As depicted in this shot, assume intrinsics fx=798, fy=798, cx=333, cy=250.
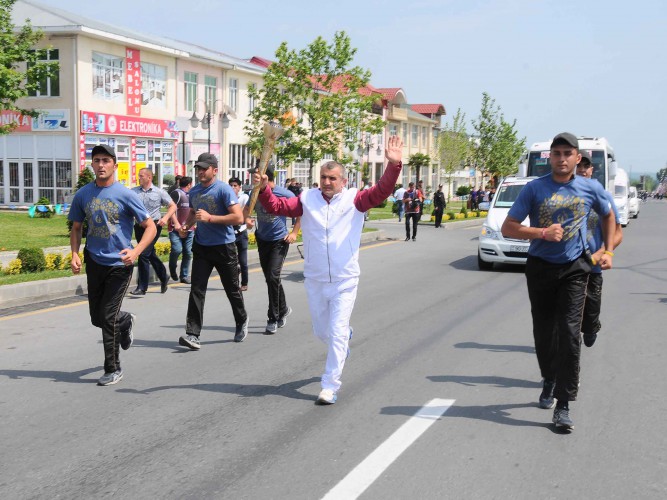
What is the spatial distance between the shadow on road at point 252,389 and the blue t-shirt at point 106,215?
105cm

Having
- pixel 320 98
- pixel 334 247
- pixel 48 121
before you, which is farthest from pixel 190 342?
pixel 48 121

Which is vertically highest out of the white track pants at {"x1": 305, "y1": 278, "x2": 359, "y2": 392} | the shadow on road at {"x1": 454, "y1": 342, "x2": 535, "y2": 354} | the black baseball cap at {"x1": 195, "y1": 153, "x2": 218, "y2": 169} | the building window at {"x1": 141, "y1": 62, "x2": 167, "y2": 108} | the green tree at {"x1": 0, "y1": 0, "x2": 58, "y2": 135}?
the building window at {"x1": 141, "y1": 62, "x2": 167, "y2": 108}

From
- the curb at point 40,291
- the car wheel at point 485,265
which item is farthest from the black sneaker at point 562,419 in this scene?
the car wheel at point 485,265

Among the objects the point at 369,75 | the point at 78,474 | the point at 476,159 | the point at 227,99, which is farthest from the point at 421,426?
the point at 476,159

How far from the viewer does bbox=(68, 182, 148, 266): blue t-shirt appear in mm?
6359

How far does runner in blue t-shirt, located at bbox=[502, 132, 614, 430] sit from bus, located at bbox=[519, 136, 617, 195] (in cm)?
1784

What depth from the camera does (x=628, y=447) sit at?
4844 mm

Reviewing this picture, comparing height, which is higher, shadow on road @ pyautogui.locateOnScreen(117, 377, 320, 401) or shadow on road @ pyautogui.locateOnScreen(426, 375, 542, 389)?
shadow on road @ pyautogui.locateOnScreen(426, 375, 542, 389)

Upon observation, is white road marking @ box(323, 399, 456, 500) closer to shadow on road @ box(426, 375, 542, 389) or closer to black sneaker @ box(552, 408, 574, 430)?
shadow on road @ box(426, 375, 542, 389)

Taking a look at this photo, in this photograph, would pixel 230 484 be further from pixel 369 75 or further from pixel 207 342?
pixel 369 75

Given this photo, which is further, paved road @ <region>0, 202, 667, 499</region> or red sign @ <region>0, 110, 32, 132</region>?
red sign @ <region>0, 110, 32, 132</region>

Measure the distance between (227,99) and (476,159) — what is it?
20.9 meters

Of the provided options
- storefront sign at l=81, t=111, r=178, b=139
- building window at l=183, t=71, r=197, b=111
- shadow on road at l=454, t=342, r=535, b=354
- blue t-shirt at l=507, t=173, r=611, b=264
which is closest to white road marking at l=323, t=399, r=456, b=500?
blue t-shirt at l=507, t=173, r=611, b=264

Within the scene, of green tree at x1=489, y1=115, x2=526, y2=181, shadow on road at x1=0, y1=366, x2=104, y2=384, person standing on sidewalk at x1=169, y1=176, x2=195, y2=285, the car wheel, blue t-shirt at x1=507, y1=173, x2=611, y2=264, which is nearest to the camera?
blue t-shirt at x1=507, y1=173, x2=611, y2=264
